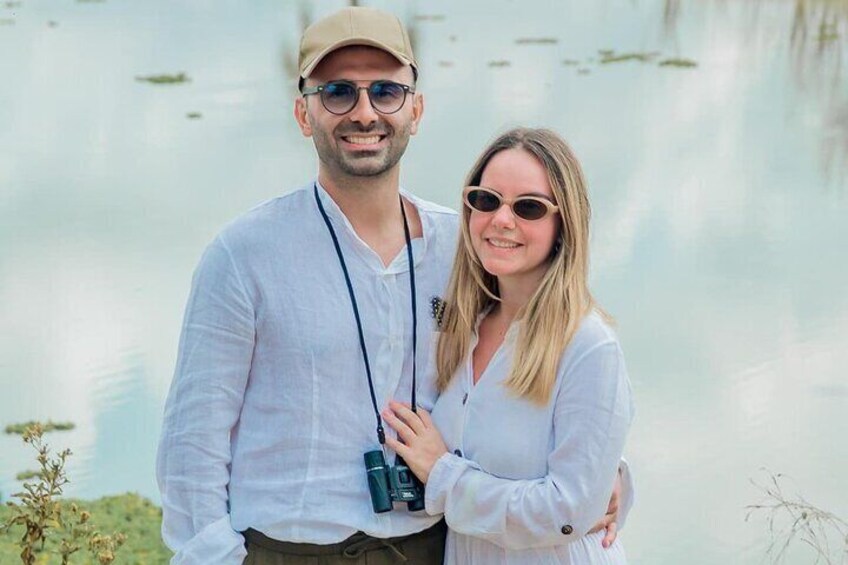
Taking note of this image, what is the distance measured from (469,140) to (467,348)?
811cm

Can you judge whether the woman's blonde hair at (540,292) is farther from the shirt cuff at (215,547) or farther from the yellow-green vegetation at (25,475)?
the yellow-green vegetation at (25,475)

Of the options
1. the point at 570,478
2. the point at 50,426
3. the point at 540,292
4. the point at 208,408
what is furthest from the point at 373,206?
the point at 50,426

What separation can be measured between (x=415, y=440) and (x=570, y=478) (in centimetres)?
25

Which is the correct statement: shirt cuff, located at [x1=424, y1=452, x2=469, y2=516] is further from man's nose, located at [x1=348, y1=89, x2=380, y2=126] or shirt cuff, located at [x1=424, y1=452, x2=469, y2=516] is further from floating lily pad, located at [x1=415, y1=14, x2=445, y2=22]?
floating lily pad, located at [x1=415, y1=14, x2=445, y2=22]

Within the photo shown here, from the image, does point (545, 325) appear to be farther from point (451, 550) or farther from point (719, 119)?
point (719, 119)

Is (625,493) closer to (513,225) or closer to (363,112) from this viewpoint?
(513,225)

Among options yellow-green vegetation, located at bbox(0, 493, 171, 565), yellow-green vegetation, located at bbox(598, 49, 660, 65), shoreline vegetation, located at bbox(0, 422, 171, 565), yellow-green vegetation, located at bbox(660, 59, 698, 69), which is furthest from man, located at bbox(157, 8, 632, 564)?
yellow-green vegetation, located at bbox(660, 59, 698, 69)

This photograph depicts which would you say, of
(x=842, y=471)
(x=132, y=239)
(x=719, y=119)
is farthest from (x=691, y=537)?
(x=719, y=119)

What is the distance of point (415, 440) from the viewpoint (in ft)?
6.95

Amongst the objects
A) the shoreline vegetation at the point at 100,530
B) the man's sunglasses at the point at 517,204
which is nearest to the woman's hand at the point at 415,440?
the man's sunglasses at the point at 517,204

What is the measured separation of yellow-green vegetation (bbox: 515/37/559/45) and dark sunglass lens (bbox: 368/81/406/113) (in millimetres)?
12295

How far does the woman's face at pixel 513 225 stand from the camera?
6.87ft

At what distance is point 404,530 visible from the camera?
2141mm

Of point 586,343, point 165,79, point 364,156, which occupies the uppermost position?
point 165,79
